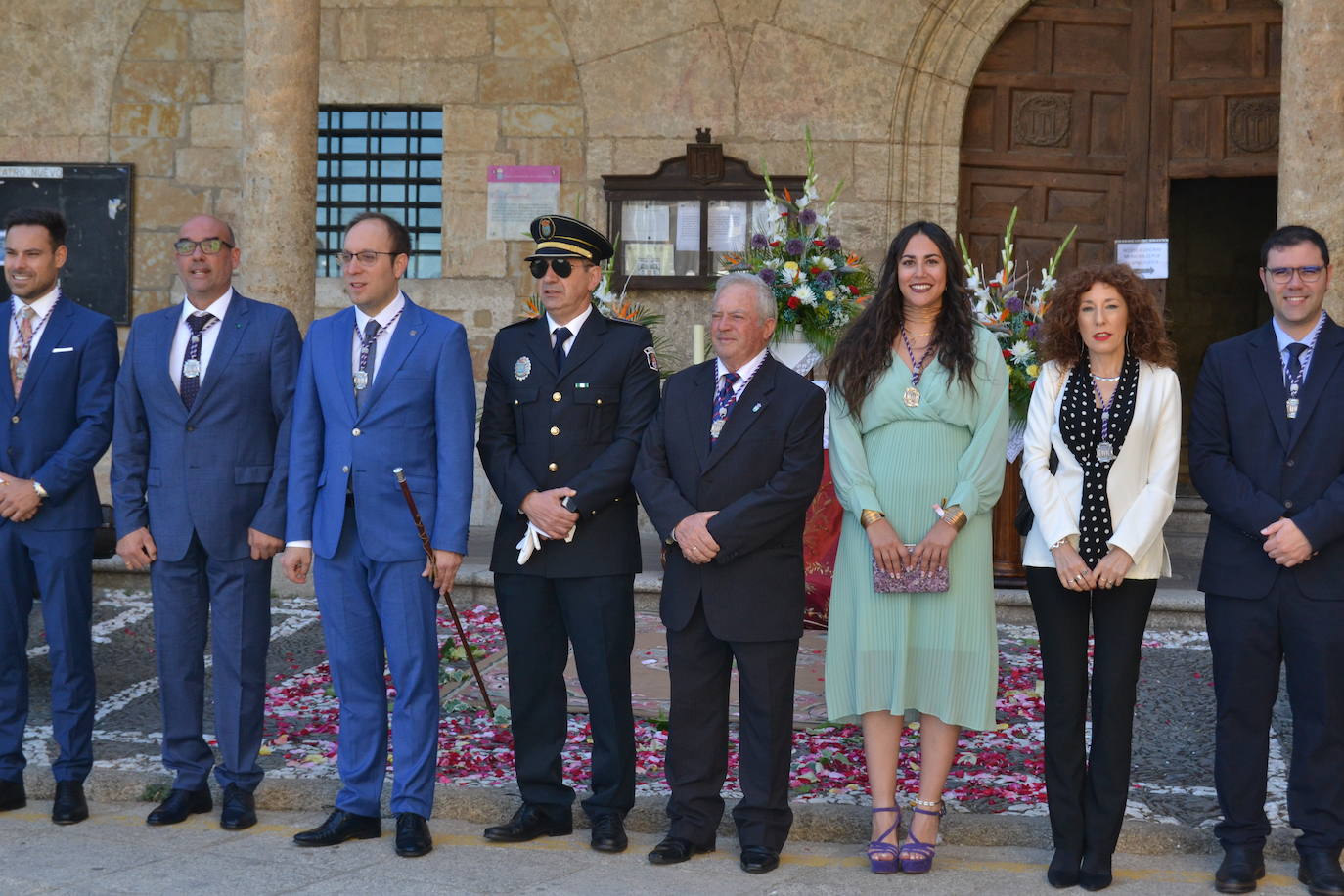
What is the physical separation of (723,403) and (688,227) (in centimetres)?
630

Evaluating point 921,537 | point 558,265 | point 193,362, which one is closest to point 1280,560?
point 921,537

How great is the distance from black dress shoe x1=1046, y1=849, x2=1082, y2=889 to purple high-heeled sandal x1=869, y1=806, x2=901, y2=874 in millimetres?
438

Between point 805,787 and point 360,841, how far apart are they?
1532 millimetres

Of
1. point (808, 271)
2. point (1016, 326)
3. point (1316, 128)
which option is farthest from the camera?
point (1016, 326)

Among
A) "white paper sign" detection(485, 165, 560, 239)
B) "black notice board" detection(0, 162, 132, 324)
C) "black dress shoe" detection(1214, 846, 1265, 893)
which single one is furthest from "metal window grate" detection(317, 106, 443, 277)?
"black dress shoe" detection(1214, 846, 1265, 893)

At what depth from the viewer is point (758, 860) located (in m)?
4.83

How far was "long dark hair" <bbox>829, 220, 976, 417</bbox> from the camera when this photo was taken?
494cm

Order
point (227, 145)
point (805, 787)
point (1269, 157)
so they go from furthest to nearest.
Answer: point (227, 145), point (1269, 157), point (805, 787)

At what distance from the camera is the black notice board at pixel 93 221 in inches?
472

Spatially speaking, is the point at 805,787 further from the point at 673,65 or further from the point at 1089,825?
the point at 673,65

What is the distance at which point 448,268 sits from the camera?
1170cm

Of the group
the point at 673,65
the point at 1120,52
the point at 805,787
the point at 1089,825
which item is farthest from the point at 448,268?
the point at 1089,825

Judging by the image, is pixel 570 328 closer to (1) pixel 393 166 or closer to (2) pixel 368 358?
(2) pixel 368 358

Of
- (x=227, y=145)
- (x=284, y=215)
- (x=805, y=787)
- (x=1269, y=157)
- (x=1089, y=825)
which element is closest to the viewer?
(x=1089, y=825)
